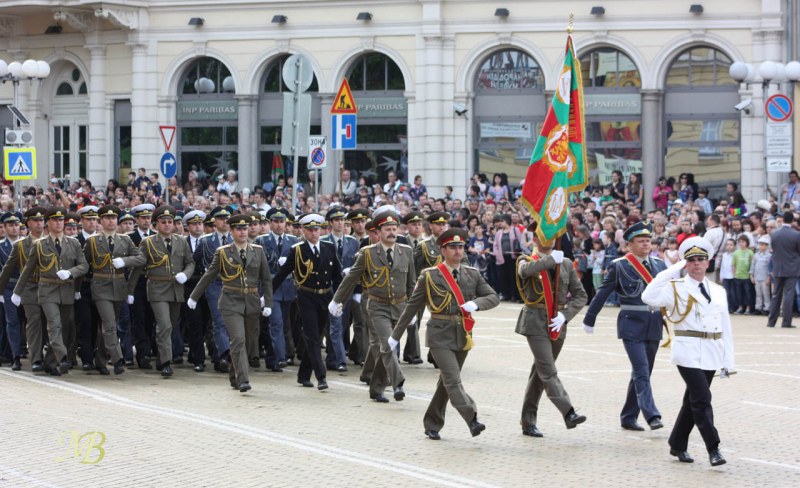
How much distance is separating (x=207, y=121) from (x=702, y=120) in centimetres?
1292

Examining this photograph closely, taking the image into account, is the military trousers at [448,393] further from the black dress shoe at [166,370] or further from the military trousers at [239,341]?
the black dress shoe at [166,370]

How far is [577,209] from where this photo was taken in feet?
93.2

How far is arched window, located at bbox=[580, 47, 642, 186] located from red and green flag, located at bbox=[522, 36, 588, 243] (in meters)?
20.5

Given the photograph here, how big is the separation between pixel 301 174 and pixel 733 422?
2416 cm

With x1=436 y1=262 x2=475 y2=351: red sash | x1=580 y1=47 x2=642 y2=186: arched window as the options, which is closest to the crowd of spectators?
x1=580 y1=47 x2=642 y2=186: arched window

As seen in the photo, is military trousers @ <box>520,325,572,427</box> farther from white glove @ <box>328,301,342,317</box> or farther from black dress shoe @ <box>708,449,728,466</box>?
white glove @ <box>328,301,342,317</box>

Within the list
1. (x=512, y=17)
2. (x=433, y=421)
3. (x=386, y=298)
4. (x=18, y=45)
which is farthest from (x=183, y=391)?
(x=18, y=45)

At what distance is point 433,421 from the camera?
42.4 ft

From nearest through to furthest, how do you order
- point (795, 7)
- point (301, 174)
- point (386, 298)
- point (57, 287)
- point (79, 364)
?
point (386, 298), point (57, 287), point (79, 364), point (795, 7), point (301, 174)

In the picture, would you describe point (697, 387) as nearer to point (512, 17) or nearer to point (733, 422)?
point (733, 422)

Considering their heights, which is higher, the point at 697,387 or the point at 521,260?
the point at 521,260

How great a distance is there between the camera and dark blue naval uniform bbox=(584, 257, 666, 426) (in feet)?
43.5

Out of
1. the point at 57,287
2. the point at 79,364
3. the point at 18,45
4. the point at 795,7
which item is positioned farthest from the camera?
the point at 18,45

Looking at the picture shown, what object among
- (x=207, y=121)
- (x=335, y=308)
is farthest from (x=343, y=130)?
(x=207, y=121)
